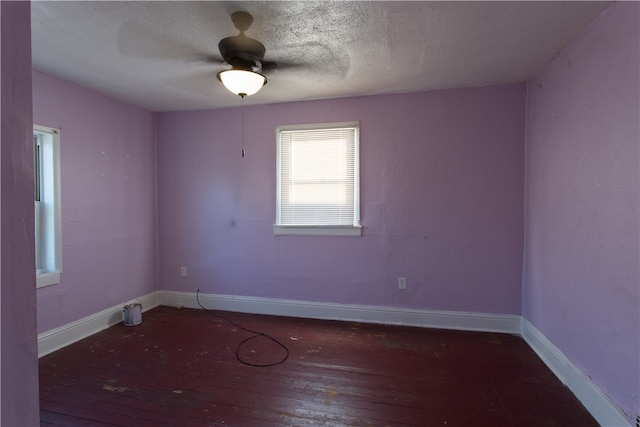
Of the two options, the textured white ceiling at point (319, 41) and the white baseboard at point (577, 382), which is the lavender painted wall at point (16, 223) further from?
the white baseboard at point (577, 382)

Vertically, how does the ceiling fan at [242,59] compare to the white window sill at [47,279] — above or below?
above

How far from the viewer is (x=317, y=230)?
3.54 meters

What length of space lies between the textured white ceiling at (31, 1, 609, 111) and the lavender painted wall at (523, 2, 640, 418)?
0.88 ft

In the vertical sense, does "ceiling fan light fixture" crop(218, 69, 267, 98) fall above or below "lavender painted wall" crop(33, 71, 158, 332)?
above

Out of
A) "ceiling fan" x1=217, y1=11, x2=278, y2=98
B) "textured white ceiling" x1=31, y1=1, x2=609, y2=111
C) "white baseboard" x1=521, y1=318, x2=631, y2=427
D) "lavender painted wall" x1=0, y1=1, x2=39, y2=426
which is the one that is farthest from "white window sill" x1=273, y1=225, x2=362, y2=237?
"lavender painted wall" x1=0, y1=1, x2=39, y2=426

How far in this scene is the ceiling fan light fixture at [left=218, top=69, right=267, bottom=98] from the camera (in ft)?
7.04

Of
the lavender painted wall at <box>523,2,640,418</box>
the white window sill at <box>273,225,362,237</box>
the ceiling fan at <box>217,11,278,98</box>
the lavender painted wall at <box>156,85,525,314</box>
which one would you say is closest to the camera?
the lavender painted wall at <box>523,2,640,418</box>

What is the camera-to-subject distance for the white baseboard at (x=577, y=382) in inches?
70.0

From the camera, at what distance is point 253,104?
3.68 m

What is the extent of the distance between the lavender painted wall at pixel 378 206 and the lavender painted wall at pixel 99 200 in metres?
0.24

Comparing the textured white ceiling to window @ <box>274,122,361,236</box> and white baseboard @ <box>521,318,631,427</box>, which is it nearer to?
window @ <box>274,122,361,236</box>

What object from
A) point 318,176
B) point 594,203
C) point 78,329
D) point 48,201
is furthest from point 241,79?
point 78,329

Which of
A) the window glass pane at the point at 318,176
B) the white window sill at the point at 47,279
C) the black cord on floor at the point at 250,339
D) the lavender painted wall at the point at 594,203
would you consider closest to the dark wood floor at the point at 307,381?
the black cord on floor at the point at 250,339

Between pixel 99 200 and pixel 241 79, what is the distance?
2.21 m
